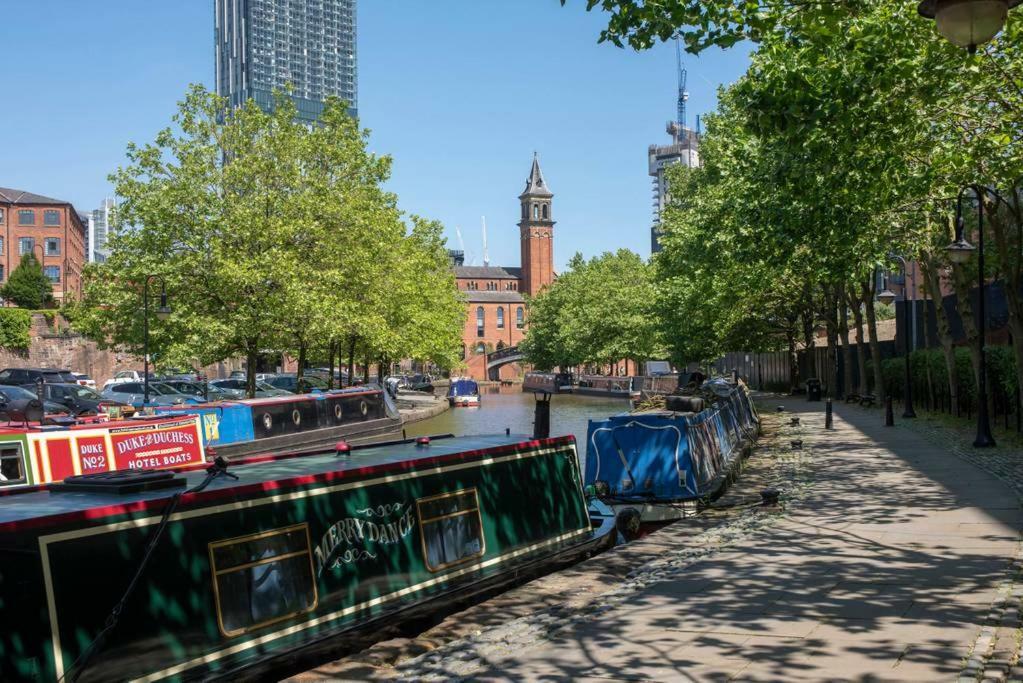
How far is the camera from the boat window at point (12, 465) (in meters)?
14.3

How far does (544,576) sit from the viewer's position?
11680mm

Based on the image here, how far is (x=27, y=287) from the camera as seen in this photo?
263 feet

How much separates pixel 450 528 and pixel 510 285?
15571 cm

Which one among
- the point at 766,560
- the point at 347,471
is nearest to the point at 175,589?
the point at 347,471

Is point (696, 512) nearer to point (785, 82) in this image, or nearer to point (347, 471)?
point (785, 82)

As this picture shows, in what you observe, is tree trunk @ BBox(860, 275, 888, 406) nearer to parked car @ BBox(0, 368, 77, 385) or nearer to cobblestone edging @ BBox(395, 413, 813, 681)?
cobblestone edging @ BBox(395, 413, 813, 681)

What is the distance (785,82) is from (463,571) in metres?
7.61

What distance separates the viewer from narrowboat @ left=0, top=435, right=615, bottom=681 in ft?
22.1

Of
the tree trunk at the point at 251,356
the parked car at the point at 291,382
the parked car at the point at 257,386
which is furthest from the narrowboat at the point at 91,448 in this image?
the parked car at the point at 291,382

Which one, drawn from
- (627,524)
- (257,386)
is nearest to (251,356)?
(257,386)

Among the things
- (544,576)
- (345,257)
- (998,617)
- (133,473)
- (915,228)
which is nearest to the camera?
(998,617)

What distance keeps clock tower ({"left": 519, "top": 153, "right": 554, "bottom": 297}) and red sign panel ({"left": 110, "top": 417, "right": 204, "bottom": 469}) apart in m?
136

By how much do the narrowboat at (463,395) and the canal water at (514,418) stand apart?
123 centimetres

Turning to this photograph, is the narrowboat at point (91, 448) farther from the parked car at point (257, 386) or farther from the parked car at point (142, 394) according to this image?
the parked car at point (257, 386)
